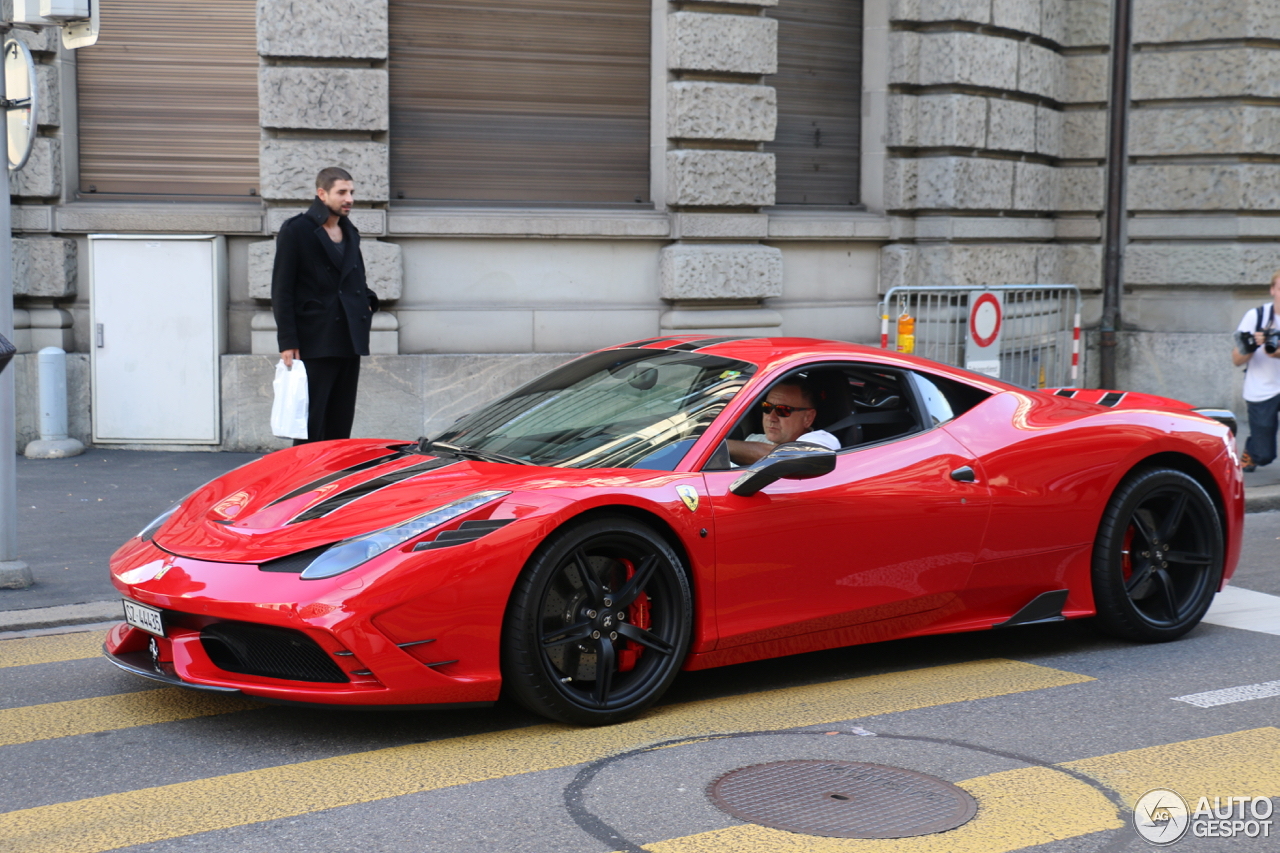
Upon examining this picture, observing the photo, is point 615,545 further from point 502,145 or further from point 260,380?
point 502,145

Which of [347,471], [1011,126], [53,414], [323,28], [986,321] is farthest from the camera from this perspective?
[1011,126]

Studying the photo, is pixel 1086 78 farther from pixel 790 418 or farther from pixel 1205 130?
pixel 790 418

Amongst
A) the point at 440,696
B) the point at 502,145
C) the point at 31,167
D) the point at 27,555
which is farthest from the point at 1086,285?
the point at 440,696

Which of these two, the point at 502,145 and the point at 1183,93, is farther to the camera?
the point at 1183,93

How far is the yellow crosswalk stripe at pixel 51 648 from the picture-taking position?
5.51 m

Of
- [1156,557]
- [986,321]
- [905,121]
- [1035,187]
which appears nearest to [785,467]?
[1156,557]

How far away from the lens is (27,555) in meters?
7.23

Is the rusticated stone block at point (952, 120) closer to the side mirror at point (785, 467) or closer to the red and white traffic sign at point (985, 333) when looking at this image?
the red and white traffic sign at point (985, 333)

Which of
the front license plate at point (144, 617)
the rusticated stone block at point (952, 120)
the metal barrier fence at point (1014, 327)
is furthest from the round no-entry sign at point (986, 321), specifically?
the front license plate at point (144, 617)

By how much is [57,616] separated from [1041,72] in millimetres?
11279

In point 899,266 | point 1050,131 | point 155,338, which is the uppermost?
point 1050,131

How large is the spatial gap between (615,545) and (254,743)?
1.28 m

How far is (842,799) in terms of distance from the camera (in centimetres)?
395

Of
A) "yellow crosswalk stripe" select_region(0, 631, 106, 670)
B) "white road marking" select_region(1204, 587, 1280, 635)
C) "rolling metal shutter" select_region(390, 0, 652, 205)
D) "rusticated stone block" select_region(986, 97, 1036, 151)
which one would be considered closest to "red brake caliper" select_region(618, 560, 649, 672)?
"yellow crosswalk stripe" select_region(0, 631, 106, 670)
